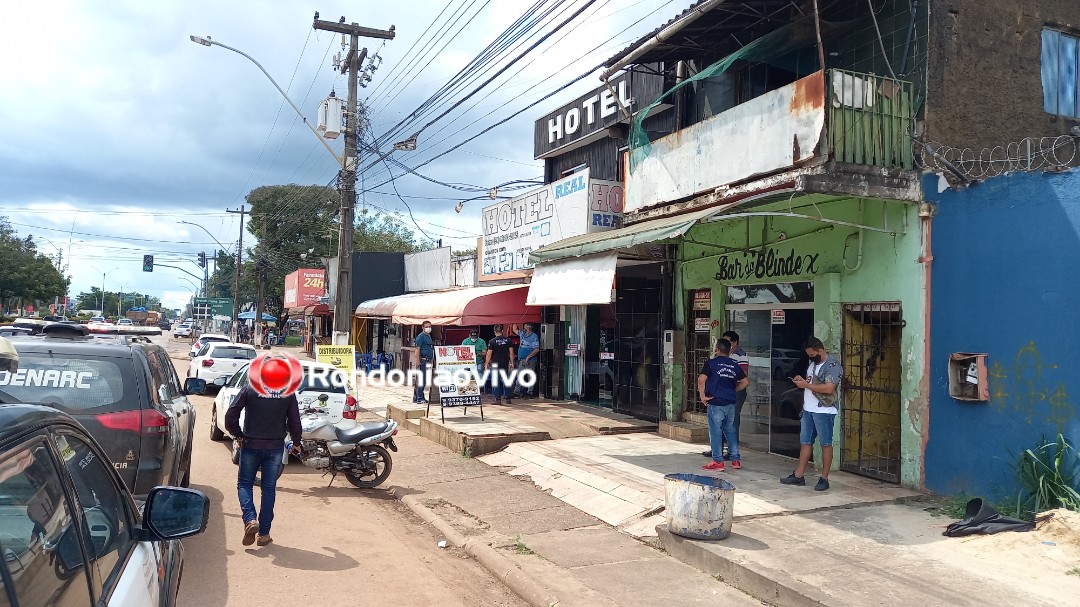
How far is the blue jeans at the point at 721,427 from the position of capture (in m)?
8.91

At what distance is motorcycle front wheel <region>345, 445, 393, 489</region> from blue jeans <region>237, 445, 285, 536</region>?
246 cm

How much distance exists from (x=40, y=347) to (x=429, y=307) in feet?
42.6

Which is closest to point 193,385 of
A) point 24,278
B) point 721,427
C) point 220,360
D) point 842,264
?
point 721,427

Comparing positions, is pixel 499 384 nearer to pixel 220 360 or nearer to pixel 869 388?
pixel 220 360

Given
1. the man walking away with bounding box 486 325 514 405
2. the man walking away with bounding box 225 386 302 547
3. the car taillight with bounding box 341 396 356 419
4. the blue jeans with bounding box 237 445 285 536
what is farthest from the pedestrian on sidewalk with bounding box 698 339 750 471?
the man walking away with bounding box 486 325 514 405

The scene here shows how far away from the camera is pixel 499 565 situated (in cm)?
612

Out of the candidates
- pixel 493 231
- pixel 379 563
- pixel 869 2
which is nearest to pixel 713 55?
pixel 869 2

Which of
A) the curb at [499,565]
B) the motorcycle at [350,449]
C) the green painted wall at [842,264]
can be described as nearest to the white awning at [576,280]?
the green painted wall at [842,264]

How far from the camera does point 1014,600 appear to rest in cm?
499

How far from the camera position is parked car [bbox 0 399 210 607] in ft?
6.36

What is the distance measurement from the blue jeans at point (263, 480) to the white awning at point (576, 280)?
5.02 meters

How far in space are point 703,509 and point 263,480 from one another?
12.1 feet

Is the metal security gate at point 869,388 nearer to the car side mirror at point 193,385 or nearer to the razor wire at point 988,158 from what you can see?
the razor wire at point 988,158

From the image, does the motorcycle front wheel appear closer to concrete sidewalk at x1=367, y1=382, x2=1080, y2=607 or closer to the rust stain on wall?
concrete sidewalk at x1=367, y1=382, x2=1080, y2=607
